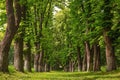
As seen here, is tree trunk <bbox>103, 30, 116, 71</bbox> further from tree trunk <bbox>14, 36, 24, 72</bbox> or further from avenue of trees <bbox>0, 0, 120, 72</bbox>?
tree trunk <bbox>14, 36, 24, 72</bbox>

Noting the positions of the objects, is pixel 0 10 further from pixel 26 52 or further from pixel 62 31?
pixel 62 31

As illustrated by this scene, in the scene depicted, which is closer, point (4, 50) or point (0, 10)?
point (4, 50)

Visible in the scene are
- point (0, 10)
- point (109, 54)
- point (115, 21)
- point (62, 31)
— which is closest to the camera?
point (115, 21)

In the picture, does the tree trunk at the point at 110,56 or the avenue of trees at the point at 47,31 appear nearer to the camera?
the avenue of trees at the point at 47,31

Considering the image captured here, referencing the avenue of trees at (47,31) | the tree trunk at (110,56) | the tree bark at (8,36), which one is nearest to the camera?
the tree bark at (8,36)

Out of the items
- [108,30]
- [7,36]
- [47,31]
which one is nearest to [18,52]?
[7,36]

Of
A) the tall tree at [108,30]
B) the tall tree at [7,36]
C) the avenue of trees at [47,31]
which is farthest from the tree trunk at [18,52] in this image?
the tall tree at [7,36]

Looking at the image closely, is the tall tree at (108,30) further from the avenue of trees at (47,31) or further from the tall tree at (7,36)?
the tall tree at (7,36)

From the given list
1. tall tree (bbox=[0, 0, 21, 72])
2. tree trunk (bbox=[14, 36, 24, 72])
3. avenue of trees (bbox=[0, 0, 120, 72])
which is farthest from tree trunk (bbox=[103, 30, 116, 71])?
tall tree (bbox=[0, 0, 21, 72])

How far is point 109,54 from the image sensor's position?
106 ft

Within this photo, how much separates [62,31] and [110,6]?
43.6m

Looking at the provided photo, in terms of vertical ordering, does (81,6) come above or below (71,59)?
above

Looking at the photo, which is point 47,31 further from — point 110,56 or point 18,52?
point 110,56

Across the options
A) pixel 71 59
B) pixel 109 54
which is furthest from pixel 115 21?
pixel 71 59
